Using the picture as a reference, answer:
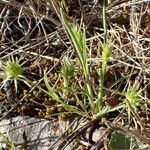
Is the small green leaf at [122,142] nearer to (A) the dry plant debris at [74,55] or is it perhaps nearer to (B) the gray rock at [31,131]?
(A) the dry plant debris at [74,55]

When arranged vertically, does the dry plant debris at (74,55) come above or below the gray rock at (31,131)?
above

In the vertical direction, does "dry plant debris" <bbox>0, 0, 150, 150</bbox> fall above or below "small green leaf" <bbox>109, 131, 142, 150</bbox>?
above

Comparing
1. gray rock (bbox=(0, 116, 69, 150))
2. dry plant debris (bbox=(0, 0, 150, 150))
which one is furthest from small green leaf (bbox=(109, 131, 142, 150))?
gray rock (bbox=(0, 116, 69, 150))

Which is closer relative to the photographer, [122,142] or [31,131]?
[122,142]

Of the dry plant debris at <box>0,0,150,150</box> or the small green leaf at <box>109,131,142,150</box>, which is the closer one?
the small green leaf at <box>109,131,142,150</box>

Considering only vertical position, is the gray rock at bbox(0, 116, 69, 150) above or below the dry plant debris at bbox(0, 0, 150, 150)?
below

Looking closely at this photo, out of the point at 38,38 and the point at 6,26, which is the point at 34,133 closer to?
the point at 38,38

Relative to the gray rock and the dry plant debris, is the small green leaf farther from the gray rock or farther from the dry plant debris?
the gray rock

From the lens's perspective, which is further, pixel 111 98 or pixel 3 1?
pixel 3 1

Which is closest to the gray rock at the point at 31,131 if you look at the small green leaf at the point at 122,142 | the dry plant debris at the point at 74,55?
the dry plant debris at the point at 74,55

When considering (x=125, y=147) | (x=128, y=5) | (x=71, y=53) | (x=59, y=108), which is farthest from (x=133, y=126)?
(x=128, y=5)

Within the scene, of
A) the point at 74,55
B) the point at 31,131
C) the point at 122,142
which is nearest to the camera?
the point at 122,142
